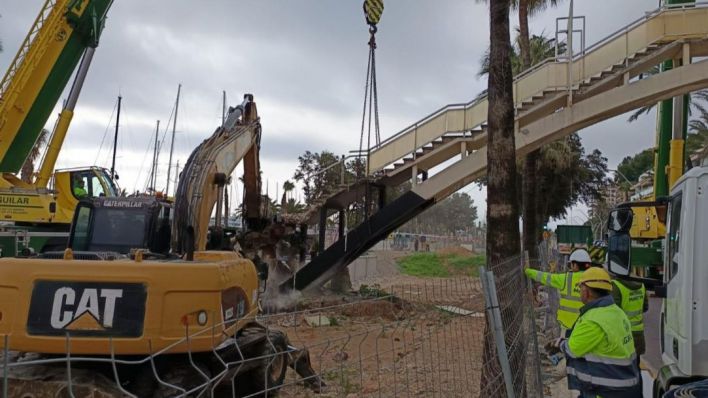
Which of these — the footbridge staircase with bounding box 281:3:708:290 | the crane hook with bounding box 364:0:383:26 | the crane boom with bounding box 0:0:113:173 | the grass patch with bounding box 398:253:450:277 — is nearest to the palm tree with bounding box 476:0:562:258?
the footbridge staircase with bounding box 281:3:708:290

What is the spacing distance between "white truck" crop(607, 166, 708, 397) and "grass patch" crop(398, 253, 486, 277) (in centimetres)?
3134

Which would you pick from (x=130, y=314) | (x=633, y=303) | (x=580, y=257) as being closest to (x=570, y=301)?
(x=580, y=257)

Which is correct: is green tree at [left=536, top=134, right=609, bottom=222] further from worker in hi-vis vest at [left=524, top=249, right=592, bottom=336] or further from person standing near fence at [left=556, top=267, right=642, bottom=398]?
person standing near fence at [left=556, top=267, right=642, bottom=398]

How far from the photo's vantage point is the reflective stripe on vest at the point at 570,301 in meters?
6.80

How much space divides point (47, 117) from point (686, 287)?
54.0 feet

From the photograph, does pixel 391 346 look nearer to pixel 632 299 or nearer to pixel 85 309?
pixel 632 299

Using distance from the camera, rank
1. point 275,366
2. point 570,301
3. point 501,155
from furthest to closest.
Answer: point 275,366 → point 570,301 → point 501,155

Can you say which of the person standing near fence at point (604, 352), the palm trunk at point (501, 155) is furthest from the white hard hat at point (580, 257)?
the person standing near fence at point (604, 352)

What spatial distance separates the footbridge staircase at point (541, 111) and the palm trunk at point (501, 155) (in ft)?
29.0

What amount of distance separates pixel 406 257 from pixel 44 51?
3146cm

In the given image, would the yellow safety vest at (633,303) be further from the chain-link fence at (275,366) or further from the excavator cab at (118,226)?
the excavator cab at (118,226)

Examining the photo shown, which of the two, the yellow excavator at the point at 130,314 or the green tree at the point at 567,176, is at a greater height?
the green tree at the point at 567,176

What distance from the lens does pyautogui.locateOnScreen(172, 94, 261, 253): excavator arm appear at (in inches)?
288

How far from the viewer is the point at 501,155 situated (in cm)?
626
